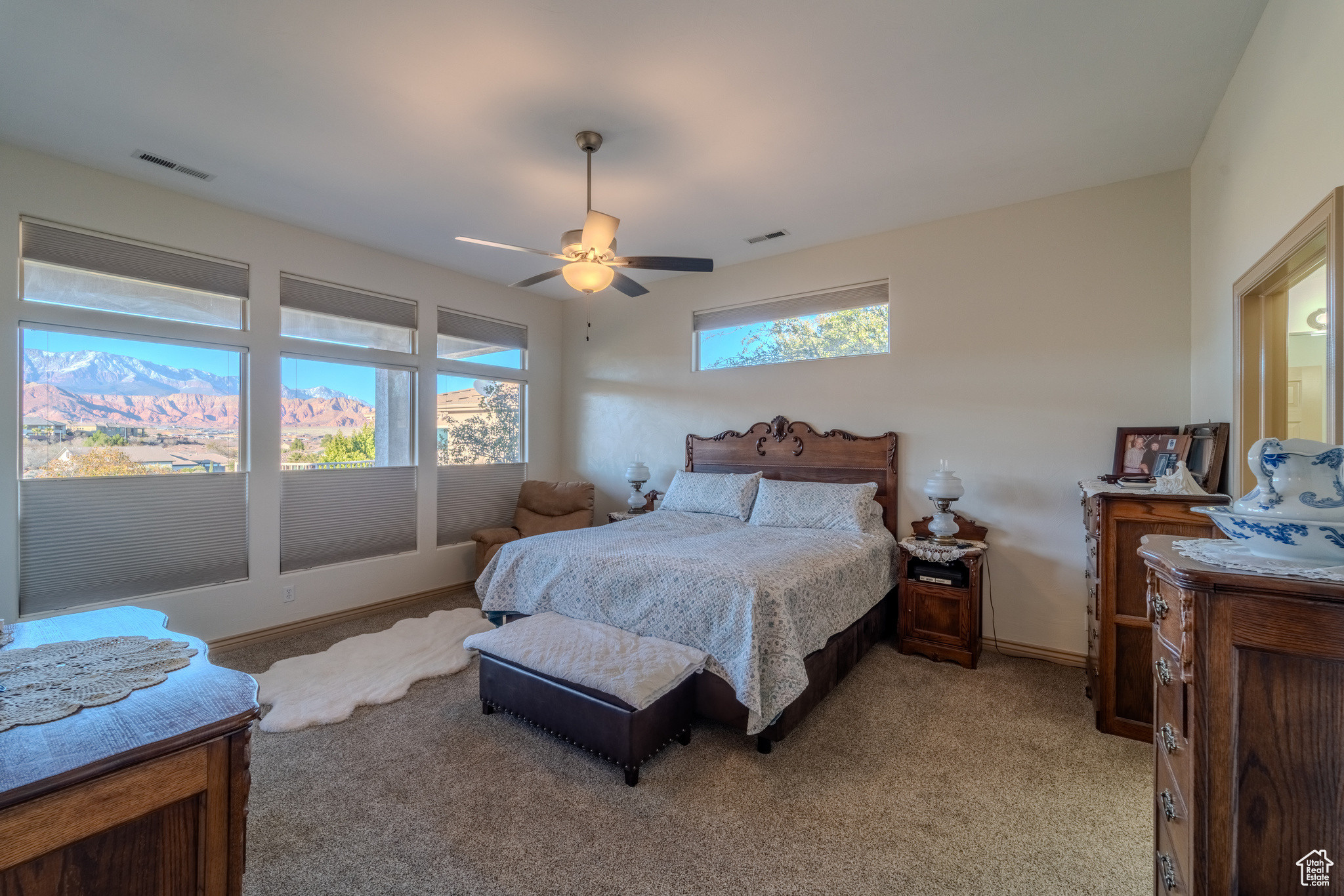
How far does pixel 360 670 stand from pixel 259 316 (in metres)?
2.50

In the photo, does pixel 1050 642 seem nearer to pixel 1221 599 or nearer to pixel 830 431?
pixel 830 431

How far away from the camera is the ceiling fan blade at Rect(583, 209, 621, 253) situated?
8.57ft

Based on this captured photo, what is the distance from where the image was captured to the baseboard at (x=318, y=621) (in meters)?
3.55

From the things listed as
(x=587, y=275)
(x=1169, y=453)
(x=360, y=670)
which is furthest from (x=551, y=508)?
(x=1169, y=453)

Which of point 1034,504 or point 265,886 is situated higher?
point 1034,504

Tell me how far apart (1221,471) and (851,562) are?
5.48ft

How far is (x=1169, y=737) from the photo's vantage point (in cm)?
121

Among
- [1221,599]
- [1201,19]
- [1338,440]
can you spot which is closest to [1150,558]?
[1221,599]

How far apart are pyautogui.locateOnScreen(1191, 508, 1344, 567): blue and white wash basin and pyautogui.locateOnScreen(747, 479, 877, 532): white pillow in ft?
8.24

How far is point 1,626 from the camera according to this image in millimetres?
1251

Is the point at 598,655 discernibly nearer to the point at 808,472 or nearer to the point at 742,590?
the point at 742,590

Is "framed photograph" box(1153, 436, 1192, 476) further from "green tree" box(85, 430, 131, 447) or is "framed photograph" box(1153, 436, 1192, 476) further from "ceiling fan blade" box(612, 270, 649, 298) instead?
"green tree" box(85, 430, 131, 447)

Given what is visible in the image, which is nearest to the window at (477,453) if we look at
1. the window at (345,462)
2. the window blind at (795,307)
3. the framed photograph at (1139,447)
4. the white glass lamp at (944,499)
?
the window at (345,462)

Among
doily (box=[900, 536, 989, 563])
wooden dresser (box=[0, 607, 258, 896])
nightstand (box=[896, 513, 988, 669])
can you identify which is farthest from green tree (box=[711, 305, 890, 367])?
wooden dresser (box=[0, 607, 258, 896])
